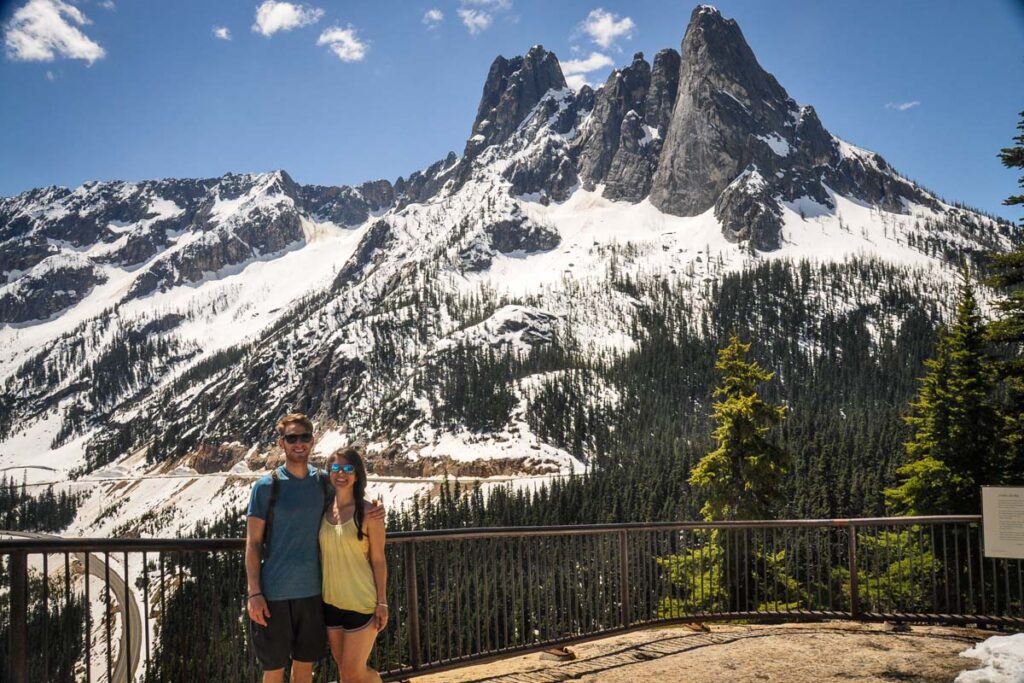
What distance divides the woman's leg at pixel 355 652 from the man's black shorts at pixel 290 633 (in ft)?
0.69

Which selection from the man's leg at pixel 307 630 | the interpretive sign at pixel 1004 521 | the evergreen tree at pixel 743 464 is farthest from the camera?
the evergreen tree at pixel 743 464

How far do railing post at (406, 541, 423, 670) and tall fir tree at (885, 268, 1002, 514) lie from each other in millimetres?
23336

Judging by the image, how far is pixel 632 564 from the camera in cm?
1062

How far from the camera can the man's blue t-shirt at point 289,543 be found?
5.59m

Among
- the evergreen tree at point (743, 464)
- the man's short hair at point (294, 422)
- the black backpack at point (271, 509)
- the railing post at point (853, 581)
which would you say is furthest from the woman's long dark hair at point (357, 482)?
the evergreen tree at point (743, 464)

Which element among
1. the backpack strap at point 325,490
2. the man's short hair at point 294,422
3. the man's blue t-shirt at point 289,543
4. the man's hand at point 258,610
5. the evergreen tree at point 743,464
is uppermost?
the man's short hair at point 294,422

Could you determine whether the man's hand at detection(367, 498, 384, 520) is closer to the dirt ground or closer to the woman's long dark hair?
the woman's long dark hair

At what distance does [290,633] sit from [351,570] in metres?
0.70

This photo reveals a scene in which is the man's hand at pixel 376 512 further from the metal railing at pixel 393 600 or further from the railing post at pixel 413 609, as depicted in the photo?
the railing post at pixel 413 609

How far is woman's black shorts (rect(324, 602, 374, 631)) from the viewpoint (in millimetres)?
5727

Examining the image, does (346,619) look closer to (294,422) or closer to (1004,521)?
(294,422)

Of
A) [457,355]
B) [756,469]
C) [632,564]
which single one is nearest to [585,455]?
[457,355]

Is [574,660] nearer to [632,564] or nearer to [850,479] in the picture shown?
[632,564]

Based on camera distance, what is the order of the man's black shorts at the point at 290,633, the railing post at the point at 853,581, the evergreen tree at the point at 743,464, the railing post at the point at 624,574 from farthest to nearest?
the evergreen tree at the point at 743,464 < the railing post at the point at 853,581 < the railing post at the point at 624,574 < the man's black shorts at the point at 290,633
